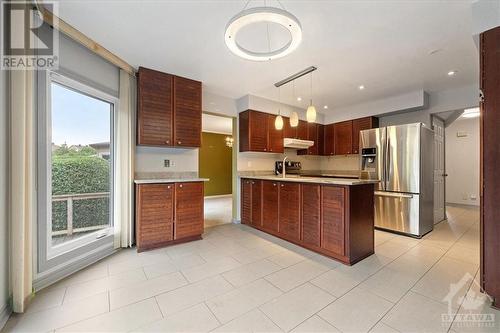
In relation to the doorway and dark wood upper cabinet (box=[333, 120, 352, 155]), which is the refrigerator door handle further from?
the doorway

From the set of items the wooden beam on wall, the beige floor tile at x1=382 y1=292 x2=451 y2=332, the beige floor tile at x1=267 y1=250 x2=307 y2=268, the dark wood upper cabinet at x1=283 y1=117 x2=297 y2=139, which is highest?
the wooden beam on wall

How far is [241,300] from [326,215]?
56.7 inches

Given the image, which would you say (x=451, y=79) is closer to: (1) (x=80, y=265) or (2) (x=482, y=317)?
(2) (x=482, y=317)

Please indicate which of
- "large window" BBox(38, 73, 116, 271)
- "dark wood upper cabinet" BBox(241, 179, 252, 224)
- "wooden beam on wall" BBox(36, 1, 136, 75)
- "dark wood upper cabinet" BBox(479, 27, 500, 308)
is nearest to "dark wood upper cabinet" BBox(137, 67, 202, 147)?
"wooden beam on wall" BBox(36, 1, 136, 75)

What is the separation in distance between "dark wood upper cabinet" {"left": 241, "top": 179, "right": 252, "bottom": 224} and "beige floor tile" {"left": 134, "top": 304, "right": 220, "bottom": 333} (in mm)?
2468

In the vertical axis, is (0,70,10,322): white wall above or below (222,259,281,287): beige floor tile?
above

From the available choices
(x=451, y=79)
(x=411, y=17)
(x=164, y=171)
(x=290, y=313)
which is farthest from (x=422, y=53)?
(x=164, y=171)

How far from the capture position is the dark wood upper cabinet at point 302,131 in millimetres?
4954

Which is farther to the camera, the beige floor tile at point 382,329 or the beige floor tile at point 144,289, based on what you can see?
the beige floor tile at point 144,289

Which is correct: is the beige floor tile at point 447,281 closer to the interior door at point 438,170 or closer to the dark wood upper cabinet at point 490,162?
the dark wood upper cabinet at point 490,162

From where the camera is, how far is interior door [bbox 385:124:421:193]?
11.1 feet

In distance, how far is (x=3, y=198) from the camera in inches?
61.2

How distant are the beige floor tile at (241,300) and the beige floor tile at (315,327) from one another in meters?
0.36

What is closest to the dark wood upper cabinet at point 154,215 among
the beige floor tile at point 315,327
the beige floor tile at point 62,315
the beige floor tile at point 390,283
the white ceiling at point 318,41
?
the beige floor tile at point 62,315
